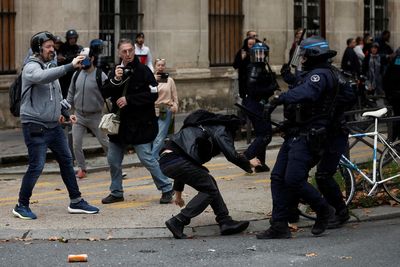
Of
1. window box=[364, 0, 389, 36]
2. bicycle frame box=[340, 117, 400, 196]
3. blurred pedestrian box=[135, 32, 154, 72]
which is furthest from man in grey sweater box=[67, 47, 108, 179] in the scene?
window box=[364, 0, 389, 36]

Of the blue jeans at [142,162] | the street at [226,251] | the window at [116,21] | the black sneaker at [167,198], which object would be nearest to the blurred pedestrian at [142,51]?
the window at [116,21]

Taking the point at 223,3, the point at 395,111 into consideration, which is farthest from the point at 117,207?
the point at 223,3

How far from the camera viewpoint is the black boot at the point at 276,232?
10031 millimetres

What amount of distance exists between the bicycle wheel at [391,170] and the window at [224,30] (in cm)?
1131

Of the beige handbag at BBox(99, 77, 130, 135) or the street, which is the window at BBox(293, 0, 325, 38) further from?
the street

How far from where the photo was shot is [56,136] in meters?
11.0

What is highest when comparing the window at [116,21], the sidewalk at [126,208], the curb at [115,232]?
the window at [116,21]

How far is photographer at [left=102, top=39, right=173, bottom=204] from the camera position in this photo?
1153 cm

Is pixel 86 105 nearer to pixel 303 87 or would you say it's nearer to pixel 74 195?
pixel 74 195

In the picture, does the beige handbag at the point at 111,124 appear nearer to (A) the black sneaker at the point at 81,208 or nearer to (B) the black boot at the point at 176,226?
(A) the black sneaker at the point at 81,208

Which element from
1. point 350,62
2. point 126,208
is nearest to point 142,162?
point 126,208

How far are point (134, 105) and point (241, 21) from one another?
11.8 meters

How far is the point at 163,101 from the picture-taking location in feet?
47.0

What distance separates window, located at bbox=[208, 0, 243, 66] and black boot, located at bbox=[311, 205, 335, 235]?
12.6m
